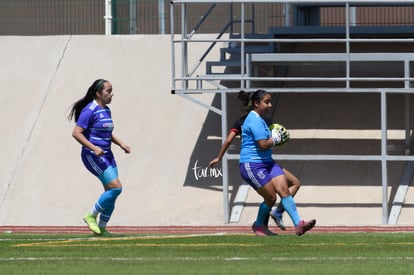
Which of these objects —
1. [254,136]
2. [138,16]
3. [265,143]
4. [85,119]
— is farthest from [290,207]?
[138,16]

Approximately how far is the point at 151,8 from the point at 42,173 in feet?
14.1

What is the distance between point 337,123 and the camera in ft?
72.0

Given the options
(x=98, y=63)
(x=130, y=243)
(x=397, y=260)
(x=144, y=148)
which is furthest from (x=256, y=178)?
(x=98, y=63)

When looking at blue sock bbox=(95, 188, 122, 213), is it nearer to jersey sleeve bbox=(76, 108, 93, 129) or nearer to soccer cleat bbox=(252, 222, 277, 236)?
jersey sleeve bbox=(76, 108, 93, 129)

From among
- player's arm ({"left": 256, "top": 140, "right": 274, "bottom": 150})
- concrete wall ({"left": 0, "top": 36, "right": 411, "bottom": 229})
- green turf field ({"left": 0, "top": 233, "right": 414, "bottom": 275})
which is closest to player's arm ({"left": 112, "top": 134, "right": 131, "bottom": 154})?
green turf field ({"left": 0, "top": 233, "right": 414, "bottom": 275})

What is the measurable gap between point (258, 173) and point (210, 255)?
2809mm

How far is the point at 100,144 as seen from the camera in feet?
48.9

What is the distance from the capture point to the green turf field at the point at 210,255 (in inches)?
419

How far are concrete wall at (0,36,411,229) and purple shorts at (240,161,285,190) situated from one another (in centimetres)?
589

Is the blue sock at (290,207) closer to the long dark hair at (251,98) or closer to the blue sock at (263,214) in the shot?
the blue sock at (263,214)

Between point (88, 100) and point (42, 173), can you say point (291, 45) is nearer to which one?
point (42, 173)

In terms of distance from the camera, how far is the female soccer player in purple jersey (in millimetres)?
14812

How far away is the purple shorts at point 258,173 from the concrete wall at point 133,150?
19.3ft

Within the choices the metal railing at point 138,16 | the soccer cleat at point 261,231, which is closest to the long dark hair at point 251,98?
the soccer cleat at point 261,231
